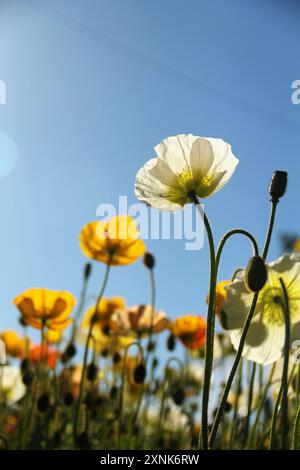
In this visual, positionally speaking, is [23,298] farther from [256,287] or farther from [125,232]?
[256,287]

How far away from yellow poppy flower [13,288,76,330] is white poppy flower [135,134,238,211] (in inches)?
30.9

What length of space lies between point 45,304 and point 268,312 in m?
0.93

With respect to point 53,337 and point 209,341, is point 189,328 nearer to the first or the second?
point 53,337

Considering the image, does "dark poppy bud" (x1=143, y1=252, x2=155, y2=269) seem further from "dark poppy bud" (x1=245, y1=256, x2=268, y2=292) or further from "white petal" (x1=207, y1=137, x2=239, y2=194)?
"dark poppy bud" (x1=245, y1=256, x2=268, y2=292)

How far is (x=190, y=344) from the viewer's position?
1.92 m

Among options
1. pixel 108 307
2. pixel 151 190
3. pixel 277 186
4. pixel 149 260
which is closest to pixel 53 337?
pixel 108 307

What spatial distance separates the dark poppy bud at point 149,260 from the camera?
171cm

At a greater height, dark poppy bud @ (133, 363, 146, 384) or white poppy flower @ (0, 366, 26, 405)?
dark poppy bud @ (133, 363, 146, 384)

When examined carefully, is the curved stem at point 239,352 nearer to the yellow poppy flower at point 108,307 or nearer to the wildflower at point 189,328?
the wildflower at point 189,328

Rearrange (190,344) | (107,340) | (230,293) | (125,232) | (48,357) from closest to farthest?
(230,293) → (125,232) → (190,344) → (48,357) → (107,340)

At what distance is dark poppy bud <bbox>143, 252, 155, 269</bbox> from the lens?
1.71m

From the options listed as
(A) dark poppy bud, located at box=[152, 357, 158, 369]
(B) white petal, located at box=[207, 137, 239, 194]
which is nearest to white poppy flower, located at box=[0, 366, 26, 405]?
(A) dark poppy bud, located at box=[152, 357, 158, 369]
